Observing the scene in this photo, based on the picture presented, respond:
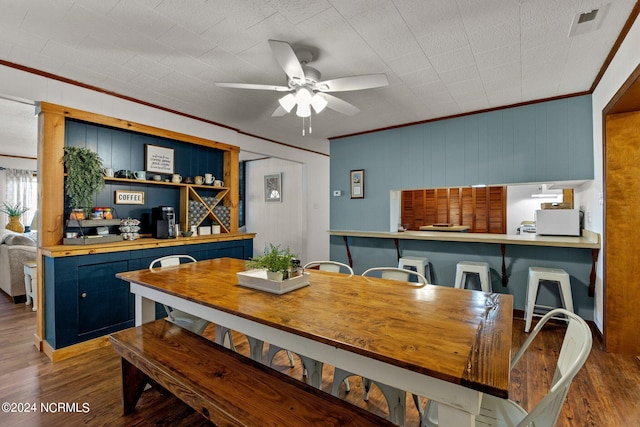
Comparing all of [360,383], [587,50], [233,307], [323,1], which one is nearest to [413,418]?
[360,383]

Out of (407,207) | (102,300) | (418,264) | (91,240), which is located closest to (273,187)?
(407,207)

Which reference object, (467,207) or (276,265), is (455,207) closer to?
(467,207)

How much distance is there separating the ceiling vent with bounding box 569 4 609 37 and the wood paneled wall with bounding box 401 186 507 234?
4.41 meters

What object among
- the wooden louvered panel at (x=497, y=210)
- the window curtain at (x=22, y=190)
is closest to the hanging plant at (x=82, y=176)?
→ the window curtain at (x=22, y=190)

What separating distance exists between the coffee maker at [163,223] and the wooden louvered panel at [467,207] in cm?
603

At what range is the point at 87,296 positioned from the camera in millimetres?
2715

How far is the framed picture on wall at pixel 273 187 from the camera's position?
6598mm

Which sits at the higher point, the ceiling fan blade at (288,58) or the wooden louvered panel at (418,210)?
the ceiling fan blade at (288,58)

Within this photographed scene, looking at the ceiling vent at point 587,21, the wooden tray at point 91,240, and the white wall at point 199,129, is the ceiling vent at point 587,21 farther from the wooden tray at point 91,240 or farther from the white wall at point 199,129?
the wooden tray at point 91,240

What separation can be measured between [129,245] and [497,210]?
6.85 m

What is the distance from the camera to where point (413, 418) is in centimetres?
185

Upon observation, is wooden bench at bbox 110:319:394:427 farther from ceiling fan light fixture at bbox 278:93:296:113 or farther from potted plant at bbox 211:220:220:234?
potted plant at bbox 211:220:220:234

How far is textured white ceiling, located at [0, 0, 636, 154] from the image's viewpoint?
1.81 metres

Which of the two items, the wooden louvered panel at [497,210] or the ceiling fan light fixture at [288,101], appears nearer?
the ceiling fan light fixture at [288,101]
